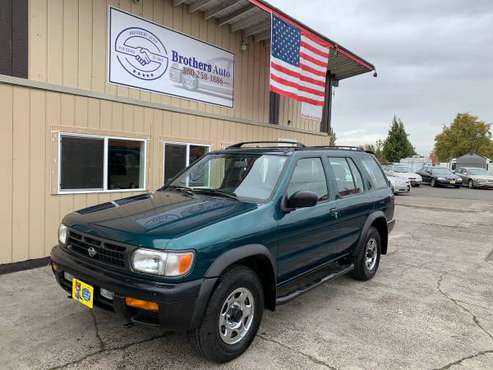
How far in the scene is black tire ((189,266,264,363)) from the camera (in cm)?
283

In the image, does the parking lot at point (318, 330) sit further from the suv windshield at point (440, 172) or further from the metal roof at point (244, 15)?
the suv windshield at point (440, 172)

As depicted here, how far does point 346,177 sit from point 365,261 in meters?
1.24

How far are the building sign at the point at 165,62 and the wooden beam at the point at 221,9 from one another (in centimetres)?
60

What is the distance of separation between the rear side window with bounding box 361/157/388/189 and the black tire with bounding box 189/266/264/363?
2.92m

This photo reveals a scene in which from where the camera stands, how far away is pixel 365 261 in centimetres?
515

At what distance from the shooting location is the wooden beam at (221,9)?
299 inches

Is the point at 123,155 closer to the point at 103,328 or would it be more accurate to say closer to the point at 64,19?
the point at 64,19

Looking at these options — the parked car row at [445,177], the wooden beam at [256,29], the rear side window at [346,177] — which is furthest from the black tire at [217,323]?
the parked car row at [445,177]

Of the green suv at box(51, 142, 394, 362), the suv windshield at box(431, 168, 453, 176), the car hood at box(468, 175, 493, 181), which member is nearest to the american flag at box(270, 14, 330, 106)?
the green suv at box(51, 142, 394, 362)

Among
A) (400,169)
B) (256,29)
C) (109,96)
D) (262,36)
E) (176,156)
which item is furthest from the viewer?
(400,169)

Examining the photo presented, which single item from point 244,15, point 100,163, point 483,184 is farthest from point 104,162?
point 483,184

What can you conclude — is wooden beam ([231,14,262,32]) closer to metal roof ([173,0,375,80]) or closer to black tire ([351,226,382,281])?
metal roof ([173,0,375,80])

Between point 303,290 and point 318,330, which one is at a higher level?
point 303,290

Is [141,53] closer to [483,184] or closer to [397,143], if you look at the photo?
[483,184]
